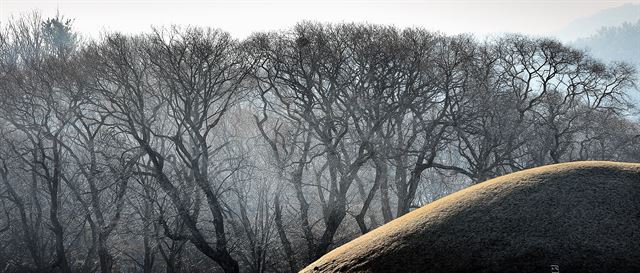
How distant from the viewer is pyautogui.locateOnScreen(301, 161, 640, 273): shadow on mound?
45.1 ft

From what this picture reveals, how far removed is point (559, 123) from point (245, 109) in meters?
23.0

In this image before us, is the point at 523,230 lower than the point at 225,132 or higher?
lower

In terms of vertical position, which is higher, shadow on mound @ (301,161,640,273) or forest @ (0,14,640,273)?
forest @ (0,14,640,273)

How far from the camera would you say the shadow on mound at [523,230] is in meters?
13.7

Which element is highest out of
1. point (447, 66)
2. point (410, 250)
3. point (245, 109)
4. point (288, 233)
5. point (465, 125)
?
point (245, 109)

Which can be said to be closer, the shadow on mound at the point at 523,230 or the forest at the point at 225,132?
the shadow on mound at the point at 523,230

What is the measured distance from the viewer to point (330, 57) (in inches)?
1347

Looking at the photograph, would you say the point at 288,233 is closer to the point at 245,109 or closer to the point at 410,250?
the point at 245,109

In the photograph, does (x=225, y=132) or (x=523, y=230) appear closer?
(x=523, y=230)

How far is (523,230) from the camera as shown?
14.5 metres

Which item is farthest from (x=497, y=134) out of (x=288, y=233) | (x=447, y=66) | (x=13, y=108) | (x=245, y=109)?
(x=13, y=108)

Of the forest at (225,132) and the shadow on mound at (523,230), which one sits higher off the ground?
the forest at (225,132)

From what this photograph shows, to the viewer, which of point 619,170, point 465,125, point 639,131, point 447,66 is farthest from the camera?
point 639,131

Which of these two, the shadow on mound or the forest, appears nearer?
the shadow on mound
